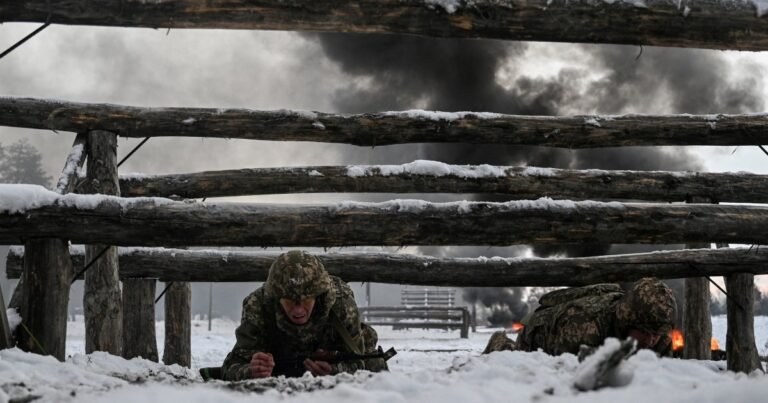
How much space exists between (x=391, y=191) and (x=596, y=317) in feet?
8.89

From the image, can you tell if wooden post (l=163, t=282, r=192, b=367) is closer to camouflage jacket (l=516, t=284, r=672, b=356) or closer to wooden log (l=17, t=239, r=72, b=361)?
wooden log (l=17, t=239, r=72, b=361)

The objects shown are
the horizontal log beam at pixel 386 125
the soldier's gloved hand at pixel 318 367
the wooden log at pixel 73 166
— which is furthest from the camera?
the horizontal log beam at pixel 386 125

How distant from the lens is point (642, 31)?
4.25 meters

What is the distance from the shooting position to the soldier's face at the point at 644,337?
4.59 metres

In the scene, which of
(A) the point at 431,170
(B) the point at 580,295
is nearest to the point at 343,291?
(B) the point at 580,295

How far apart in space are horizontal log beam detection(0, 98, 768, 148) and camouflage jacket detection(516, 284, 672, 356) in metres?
1.89

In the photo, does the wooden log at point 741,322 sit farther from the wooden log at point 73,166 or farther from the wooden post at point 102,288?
the wooden log at point 73,166

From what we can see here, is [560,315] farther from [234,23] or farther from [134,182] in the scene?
[134,182]

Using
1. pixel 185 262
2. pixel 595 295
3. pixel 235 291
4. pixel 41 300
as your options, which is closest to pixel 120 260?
pixel 185 262

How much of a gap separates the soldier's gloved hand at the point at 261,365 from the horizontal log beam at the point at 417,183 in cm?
310

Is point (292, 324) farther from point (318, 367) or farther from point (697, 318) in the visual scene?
point (697, 318)

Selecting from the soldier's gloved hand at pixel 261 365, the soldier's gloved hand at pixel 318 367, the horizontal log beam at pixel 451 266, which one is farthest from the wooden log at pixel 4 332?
the horizontal log beam at pixel 451 266

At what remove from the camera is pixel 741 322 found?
695cm

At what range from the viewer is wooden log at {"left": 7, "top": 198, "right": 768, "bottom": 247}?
12.4 ft
